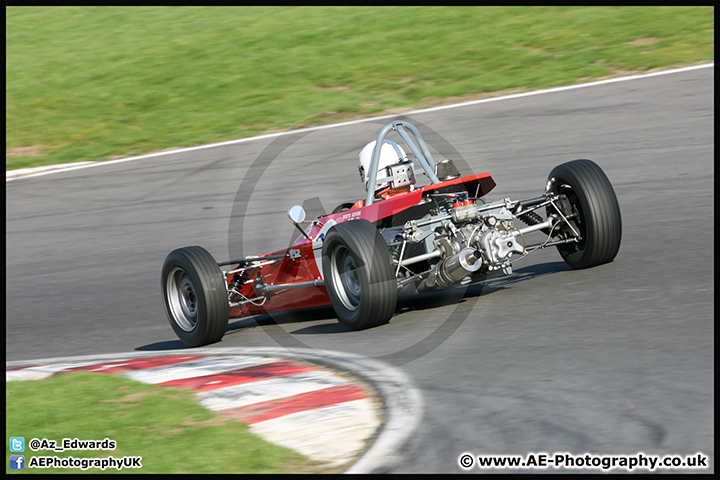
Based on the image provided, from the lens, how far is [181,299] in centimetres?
852

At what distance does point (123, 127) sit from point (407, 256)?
14037 mm

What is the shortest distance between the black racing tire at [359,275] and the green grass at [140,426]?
165 centimetres

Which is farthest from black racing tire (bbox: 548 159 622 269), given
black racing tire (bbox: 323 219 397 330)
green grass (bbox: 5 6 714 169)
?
green grass (bbox: 5 6 714 169)

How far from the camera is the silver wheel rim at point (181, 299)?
8438 millimetres

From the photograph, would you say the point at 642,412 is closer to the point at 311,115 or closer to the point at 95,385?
the point at 95,385

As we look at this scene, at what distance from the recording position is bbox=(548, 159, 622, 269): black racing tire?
800cm

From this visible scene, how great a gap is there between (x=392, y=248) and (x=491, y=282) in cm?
123

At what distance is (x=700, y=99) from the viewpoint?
15.9 metres

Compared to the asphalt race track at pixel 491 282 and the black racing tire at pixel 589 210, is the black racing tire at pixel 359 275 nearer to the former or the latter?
the asphalt race track at pixel 491 282

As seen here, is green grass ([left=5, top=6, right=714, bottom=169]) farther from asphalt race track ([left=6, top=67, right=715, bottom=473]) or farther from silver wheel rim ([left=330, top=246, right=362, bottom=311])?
silver wheel rim ([left=330, top=246, right=362, bottom=311])

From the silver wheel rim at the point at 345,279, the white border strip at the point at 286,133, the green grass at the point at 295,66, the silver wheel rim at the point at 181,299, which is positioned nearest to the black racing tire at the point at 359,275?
the silver wheel rim at the point at 345,279

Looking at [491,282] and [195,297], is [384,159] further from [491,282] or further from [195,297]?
[195,297]

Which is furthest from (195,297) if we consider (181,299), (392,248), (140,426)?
(140,426)
